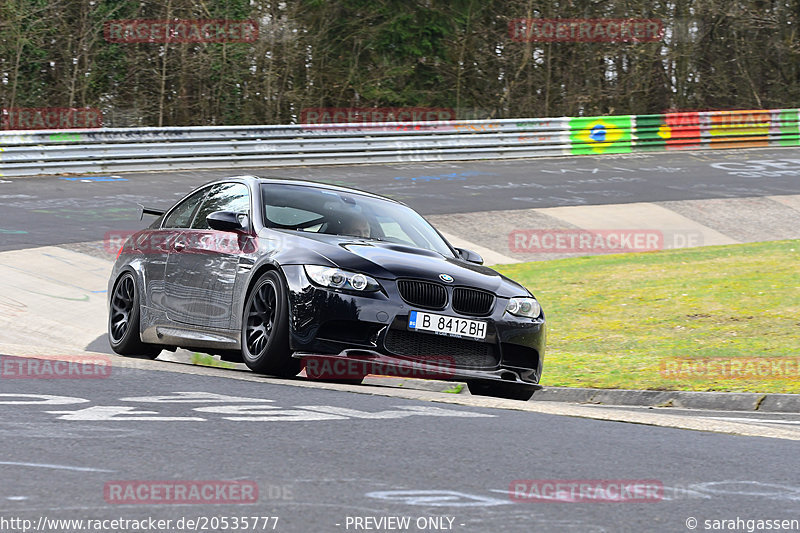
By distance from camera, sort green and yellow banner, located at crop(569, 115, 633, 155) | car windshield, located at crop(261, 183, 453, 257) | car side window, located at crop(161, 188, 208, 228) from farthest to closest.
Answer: green and yellow banner, located at crop(569, 115, 633, 155) < car side window, located at crop(161, 188, 208, 228) < car windshield, located at crop(261, 183, 453, 257)

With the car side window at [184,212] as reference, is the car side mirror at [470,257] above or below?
below

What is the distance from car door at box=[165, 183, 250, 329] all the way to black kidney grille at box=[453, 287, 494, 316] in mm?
1715

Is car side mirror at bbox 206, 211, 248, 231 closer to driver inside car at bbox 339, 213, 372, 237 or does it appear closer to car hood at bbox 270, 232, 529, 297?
car hood at bbox 270, 232, 529, 297

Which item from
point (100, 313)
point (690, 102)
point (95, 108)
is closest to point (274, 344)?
point (100, 313)

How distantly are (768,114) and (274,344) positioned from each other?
1267 inches

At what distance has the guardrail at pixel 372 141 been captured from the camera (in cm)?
2702

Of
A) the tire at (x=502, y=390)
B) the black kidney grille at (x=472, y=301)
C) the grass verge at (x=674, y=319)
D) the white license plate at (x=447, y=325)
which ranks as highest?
the black kidney grille at (x=472, y=301)

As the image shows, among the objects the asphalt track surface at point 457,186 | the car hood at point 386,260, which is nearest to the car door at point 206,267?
the car hood at point 386,260

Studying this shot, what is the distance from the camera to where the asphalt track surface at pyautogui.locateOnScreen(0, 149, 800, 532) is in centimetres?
435

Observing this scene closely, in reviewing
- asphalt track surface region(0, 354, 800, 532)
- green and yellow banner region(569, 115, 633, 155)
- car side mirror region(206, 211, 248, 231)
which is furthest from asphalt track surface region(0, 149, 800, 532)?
green and yellow banner region(569, 115, 633, 155)

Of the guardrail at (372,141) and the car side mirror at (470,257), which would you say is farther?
the guardrail at (372,141)

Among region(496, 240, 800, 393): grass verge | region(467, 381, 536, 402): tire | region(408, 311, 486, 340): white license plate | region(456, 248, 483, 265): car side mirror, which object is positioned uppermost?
region(456, 248, 483, 265): car side mirror

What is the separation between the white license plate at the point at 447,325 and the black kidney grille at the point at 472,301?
86mm

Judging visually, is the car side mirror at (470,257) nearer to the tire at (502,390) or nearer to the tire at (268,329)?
the tire at (502,390)
